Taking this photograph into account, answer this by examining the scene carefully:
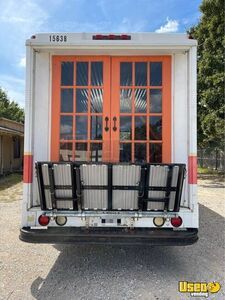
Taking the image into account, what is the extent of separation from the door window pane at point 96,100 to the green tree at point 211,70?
465 inches

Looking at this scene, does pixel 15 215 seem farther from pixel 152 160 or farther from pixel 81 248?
pixel 152 160

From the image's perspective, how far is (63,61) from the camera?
4.15 m

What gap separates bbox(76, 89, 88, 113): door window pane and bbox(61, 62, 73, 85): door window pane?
19 cm

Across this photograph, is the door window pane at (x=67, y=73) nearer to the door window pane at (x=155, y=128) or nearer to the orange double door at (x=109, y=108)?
the orange double door at (x=109, y=108)

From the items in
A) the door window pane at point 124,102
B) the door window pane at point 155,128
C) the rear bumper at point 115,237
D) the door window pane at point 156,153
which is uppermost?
the door window pane at point 124,102

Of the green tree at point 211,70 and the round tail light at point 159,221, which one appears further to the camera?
the green tree at point 211,70

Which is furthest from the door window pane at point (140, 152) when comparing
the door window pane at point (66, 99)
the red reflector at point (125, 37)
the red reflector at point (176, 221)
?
the red reflector at point (125, 37)

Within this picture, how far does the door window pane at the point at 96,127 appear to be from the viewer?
4.18 m

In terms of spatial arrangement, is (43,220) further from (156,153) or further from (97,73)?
(97,73)

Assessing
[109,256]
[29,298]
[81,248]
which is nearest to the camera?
[29,298]

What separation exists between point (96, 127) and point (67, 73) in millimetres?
865

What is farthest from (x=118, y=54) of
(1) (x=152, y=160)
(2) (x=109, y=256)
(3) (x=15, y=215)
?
(3) (x=15, y=215)

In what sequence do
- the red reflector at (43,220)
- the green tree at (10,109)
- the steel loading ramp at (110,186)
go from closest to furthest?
the steel loading ramp at (110,186)
the red reflector at (43,220)
the green tree at (10,109)

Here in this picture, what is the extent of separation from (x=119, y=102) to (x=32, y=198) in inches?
69.0
